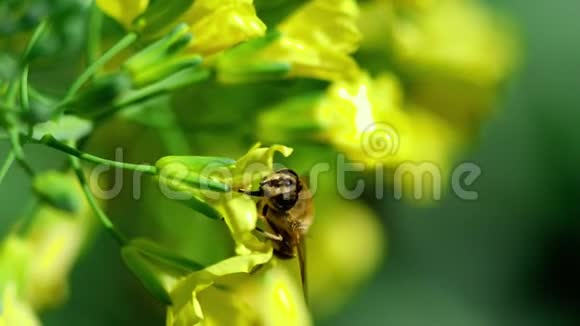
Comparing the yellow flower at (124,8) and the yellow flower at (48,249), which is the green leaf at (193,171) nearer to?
the yellow flower at (124,8)

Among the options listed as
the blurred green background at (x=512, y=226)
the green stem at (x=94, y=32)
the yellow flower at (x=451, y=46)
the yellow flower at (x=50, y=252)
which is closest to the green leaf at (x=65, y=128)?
the green stem at (x=94, y=32)

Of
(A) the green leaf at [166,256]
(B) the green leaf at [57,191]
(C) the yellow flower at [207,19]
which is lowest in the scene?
(A) the green leaf at [166,256]

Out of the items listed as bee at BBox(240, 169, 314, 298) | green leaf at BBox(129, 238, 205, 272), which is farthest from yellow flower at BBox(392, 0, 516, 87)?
green leaf at BBox(129, 238, 205, 272)

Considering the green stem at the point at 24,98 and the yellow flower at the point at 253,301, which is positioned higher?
the green stem at the point at 24,98

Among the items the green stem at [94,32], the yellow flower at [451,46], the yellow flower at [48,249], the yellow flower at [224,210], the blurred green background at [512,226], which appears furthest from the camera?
the blurred green background at [512,226]

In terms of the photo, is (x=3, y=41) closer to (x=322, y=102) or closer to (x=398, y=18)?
(x=322, y=102)

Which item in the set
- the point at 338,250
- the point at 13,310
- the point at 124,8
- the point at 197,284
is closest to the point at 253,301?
the point at 197,284

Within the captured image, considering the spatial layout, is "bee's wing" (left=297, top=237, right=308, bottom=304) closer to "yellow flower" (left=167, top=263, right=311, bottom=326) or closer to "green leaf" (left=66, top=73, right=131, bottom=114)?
"yellow flower" (left=167, top=263, right=311, bottom=326)

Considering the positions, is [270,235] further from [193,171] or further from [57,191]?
[57,191]
